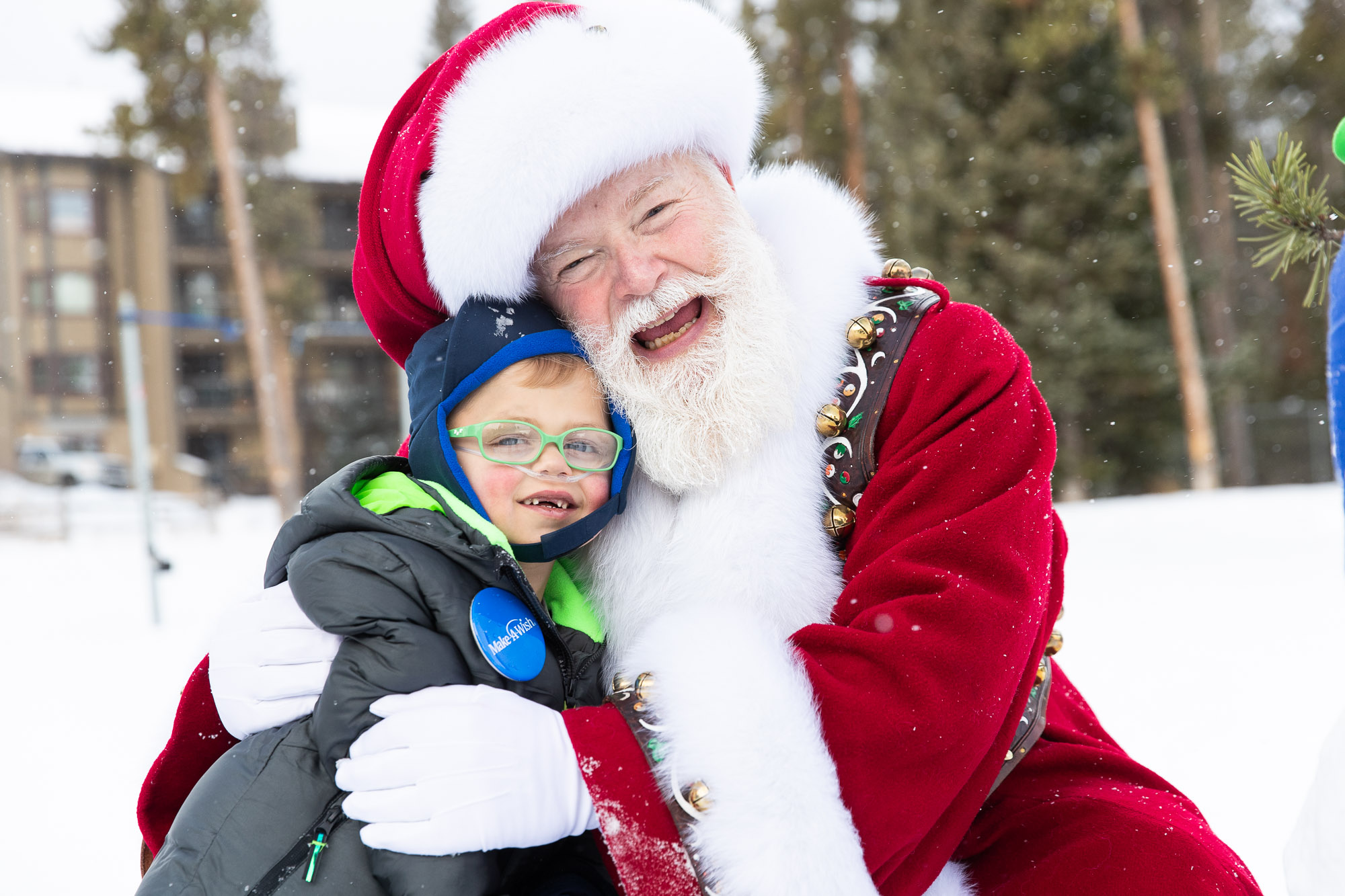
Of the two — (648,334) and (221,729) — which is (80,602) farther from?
(648,334)

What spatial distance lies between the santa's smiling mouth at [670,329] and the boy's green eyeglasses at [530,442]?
0.68 feet

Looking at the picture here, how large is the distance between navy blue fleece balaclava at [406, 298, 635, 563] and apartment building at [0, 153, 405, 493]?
26374 millimetres

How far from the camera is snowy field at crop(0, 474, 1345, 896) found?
10.8 feet

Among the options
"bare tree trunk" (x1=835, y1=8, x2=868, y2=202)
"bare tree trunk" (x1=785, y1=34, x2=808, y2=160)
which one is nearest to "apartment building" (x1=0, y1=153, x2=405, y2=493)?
"bare tree trunk" (x1=785, y1=34, x2=808, y2=160)

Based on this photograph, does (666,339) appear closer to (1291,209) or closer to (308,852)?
(308,852)

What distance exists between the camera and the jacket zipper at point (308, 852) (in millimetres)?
1406

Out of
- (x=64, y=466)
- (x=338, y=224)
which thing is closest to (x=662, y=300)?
(x=64, y=466)

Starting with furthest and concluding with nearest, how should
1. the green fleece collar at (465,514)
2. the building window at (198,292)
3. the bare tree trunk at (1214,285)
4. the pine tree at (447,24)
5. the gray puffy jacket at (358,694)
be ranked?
the building window at (198,292), the pine tree at (447,24), the bare tree trunk at (1214,285), the green fleece collar at (465,514), the gray puffy jacket at (358,694)

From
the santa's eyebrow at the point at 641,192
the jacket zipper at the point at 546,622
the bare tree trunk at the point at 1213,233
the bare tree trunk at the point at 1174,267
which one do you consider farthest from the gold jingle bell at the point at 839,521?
the bare tree trunk at the point at 1213,233

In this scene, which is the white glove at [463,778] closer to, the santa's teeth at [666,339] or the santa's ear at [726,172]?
the santa's teeth at [666,339]

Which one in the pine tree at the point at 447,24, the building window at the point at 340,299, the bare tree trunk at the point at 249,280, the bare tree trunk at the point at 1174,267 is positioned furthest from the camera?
the building window at the point at 340,299

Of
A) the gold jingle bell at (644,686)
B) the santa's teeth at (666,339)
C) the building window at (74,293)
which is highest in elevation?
the building window at (74,293)

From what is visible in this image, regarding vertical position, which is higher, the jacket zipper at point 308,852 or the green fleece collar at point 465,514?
the green fleece collar at point 465,514

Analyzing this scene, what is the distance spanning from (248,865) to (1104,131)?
15236 mm
